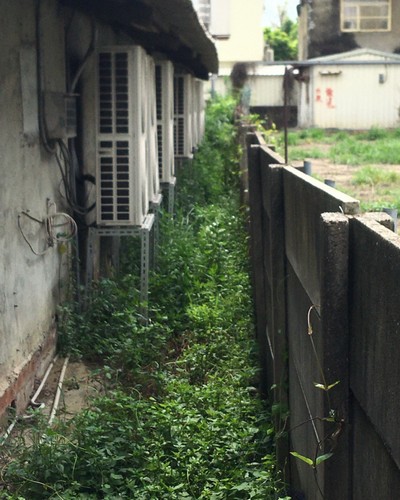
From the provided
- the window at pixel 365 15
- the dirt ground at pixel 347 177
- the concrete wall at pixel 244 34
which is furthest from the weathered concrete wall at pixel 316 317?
the concrete wall at pixel 244 34

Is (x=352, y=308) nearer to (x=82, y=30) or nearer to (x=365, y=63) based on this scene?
(x=82, y=30)

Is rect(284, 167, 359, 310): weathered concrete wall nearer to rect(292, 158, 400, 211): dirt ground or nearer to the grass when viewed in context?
rect(292, 158, 400, 211): dirt ground

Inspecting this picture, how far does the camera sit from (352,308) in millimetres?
2471

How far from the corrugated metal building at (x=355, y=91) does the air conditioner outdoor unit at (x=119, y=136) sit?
1175 inches

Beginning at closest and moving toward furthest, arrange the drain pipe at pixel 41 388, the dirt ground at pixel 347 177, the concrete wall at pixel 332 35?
the drain pipe at pixel 41 388
the dirt ground at pixel 347 177
the concrete wall at pixel 332 35

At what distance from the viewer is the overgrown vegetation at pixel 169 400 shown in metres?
5.00

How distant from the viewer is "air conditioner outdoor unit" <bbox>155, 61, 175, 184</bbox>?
12.6 m

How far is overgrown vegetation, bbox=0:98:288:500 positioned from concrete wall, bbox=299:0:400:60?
3159 cm

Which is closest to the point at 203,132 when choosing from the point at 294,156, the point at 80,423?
the point at 294,156

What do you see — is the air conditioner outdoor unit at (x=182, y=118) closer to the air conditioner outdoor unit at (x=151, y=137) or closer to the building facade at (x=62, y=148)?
the air conditioner outdoor unit at (x=151, y=137)

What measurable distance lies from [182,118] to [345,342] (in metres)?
15.1

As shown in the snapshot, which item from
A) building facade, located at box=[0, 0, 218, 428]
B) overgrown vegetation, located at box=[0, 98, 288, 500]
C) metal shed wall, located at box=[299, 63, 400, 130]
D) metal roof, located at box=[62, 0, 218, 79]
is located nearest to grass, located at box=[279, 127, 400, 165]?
metal shed wall, located at box=[299, 63, 400, 130]

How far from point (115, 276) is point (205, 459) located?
4367 millimetres

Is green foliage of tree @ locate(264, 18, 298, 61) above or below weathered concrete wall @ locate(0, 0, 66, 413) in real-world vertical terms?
above
